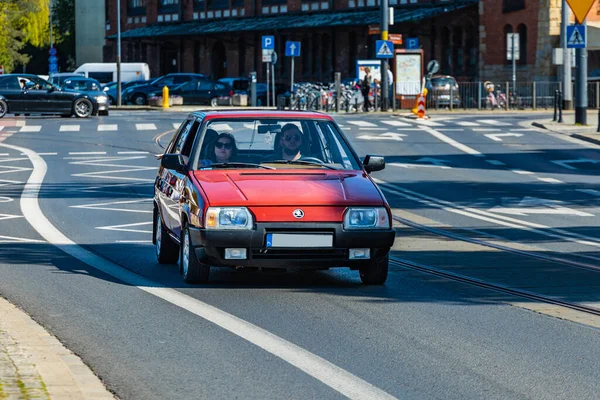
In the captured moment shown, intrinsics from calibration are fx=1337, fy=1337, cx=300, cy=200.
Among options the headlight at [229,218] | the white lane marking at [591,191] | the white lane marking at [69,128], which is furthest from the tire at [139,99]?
the headlight at [229,218]

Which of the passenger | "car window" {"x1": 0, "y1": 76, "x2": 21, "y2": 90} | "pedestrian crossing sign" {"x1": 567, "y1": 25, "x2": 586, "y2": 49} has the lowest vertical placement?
Result: the passenger

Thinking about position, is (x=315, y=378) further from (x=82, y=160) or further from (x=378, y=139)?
(x=378, y=139)

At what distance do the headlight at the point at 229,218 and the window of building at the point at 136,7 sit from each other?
8305 centimetres

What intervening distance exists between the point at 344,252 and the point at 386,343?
2.09 meters

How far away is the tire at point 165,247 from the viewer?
12.3m

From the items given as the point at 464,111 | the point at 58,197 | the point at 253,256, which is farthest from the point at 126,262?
the point at 464,111

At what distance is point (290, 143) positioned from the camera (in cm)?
1152

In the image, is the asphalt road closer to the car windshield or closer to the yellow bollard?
the car windshield

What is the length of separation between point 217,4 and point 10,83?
3939cm

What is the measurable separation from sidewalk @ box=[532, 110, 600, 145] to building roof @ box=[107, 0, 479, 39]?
19.8 metres

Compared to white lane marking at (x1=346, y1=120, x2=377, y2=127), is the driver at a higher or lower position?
higher

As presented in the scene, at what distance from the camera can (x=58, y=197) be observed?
20375 mm

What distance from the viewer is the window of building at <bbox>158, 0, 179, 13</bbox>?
88000 millimetres

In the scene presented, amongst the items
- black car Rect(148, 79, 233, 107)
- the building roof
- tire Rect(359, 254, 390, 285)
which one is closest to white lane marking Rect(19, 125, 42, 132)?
black car Rect(148, 79, 233, 107)
